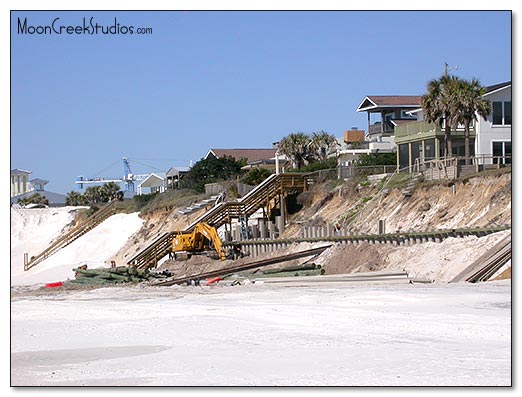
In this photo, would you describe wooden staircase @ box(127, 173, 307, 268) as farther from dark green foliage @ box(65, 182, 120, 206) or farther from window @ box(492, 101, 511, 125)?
dark green foliage @ box(65, 182, 120, 206)

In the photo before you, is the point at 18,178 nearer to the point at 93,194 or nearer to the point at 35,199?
the point at 35,199

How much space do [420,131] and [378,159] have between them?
925 centimetres

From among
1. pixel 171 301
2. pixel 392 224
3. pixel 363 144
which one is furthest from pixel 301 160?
pixel 171 301

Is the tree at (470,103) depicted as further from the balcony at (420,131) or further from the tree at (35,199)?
the tree at (35,199)

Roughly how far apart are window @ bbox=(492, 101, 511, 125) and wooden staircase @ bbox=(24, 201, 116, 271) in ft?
92.4

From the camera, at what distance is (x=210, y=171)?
74938mm

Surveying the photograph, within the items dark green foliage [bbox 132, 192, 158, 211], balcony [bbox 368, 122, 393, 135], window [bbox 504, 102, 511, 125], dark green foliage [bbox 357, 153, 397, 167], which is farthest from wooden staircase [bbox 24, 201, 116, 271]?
window [bbox 504, 102, 511, 125]

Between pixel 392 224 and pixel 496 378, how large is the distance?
30174mm

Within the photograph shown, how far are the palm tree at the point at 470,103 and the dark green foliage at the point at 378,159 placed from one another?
42.9 ft

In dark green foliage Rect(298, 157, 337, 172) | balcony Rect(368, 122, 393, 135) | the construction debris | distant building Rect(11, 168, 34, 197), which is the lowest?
the construction debris

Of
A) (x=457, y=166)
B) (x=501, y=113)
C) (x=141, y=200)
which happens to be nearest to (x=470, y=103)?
(x=501, y=113)

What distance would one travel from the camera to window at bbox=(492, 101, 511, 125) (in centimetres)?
4562

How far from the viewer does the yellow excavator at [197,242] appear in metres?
45.9
